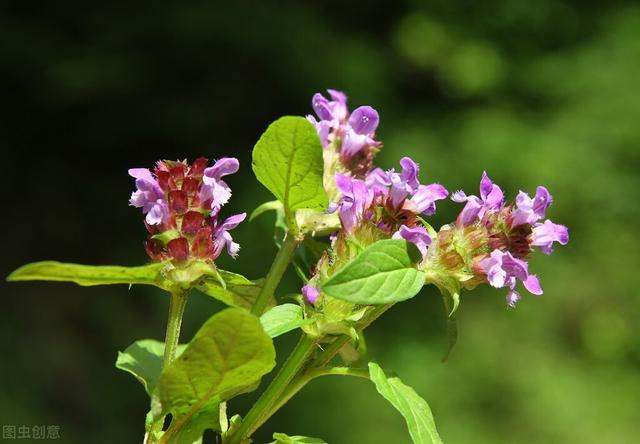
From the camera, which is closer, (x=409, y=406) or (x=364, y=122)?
(x=409, y=406)

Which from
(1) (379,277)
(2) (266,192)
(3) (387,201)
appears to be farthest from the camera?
(2) (266,192)

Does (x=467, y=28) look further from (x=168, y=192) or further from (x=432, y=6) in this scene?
(x=168, y=192)

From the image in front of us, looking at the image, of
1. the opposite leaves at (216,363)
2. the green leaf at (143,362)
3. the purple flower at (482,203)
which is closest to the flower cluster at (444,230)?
the purple flower at (482,203)

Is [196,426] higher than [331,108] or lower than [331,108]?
lower

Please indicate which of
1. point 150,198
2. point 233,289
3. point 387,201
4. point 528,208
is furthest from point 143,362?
point 528,208

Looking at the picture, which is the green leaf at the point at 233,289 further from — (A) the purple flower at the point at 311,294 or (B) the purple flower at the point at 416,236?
(B) the purple flower at the point at 416,236

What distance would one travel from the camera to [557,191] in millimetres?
4125

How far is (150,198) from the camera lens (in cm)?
79

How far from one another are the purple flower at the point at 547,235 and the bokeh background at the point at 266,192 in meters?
2.66

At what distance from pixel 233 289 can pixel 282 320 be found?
14 centimetres

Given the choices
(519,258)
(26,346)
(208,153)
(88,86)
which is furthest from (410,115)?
(519,258)

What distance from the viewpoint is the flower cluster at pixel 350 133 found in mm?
911

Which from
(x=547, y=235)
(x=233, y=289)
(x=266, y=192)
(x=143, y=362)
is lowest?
(x=266, y=192)

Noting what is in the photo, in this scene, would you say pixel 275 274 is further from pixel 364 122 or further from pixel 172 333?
pixel 364 122
